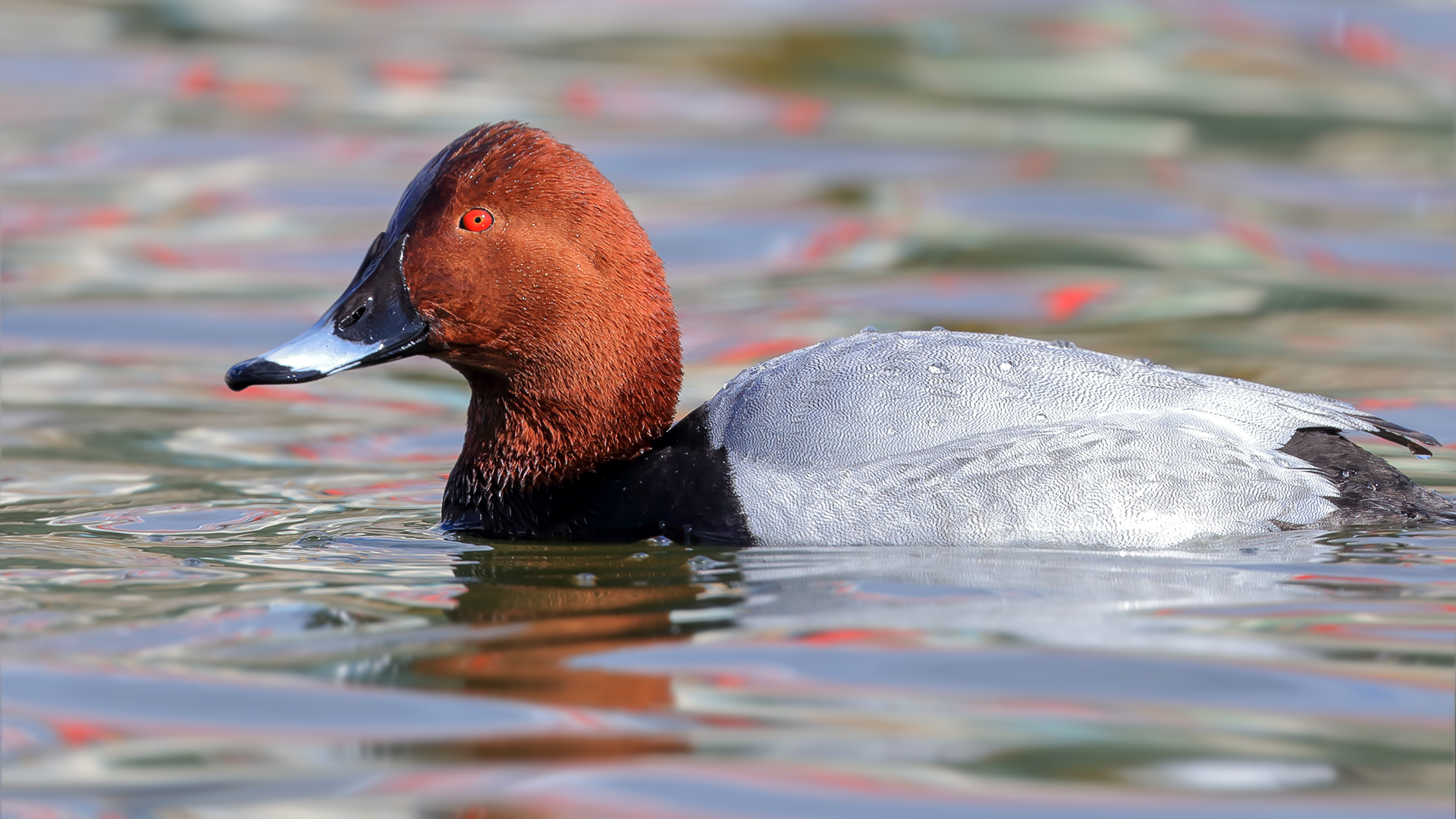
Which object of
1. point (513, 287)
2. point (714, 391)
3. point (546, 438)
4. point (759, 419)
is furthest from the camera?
point (714, 391)

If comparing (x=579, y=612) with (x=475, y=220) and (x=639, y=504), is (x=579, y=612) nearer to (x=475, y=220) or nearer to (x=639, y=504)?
(x=639, y=504)

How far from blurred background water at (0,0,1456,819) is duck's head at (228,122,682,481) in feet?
1.80

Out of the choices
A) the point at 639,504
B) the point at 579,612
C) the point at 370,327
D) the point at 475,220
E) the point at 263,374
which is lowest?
the point at 579,612

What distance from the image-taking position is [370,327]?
18.5 ft

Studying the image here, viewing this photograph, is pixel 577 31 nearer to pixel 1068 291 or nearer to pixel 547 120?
pixel 547 120

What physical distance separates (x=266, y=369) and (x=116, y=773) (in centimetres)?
188

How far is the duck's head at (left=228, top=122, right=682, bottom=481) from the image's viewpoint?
564 centimetres

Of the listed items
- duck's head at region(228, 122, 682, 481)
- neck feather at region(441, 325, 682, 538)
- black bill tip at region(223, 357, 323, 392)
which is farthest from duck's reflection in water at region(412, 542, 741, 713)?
black bill tip at region(223, 357, 323, 392)

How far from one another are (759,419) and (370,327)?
3.83ft

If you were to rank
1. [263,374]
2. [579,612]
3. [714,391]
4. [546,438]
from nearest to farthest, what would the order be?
[579,612] → [263,374] → [546,438] → [714,391]

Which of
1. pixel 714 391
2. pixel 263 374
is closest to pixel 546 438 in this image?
pixel 263 374

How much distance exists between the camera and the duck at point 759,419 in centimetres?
535

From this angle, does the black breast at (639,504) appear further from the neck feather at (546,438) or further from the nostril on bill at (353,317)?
the nostril on bill at (353,317)

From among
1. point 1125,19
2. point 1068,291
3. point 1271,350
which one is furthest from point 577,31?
point 1271,350
